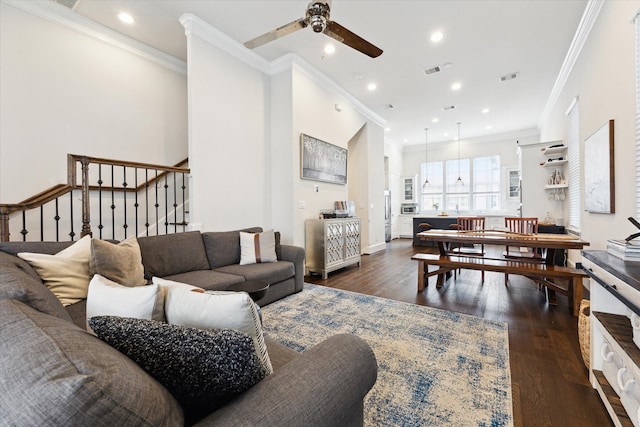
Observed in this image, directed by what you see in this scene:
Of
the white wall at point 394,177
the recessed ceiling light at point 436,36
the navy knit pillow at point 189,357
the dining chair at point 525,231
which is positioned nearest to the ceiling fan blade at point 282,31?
the recessed ceiling light at point 436,36

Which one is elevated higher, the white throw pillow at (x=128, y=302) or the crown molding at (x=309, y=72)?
the crown molding at (x=309, y=72)

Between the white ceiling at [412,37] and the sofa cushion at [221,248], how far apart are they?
267 centimetres

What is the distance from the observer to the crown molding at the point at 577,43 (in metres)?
3.04

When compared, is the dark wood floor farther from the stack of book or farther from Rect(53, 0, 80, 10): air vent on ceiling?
Rect(53, 0, 80, 10): air vent on ceiling

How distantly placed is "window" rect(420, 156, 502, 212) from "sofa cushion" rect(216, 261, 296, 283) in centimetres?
781

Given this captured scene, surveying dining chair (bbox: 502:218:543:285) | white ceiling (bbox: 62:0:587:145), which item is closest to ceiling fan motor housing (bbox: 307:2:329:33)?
white ceiling (bbox: 62:0:587:145)

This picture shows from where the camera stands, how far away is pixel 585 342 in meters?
1.89

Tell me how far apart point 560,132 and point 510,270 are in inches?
155

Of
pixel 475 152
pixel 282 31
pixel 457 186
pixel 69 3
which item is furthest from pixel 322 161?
pixel 475 152

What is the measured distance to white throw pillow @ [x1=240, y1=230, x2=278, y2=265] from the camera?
10.9 feet

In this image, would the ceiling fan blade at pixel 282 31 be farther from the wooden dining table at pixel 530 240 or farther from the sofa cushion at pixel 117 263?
the wooden dining table at pixel 530 240

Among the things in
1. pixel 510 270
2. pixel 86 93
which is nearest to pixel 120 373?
pixel 510 270

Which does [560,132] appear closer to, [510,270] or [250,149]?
[510,270]

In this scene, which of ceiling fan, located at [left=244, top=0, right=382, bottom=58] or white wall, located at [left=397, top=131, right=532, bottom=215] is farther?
white wall, located at [left=397, top=131, right=532, bottom=215]
